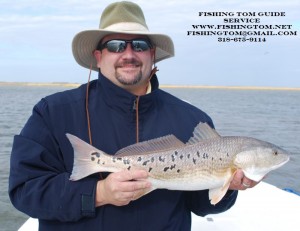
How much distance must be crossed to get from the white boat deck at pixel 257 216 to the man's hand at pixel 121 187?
2529 millimetres

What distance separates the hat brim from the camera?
10.5ft

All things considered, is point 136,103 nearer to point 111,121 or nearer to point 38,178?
point 111,121

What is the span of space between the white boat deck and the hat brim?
2407mm

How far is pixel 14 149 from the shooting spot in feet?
9.18

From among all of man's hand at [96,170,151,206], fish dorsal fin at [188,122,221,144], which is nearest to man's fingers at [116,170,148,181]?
man's hand at [96,170,151,206]

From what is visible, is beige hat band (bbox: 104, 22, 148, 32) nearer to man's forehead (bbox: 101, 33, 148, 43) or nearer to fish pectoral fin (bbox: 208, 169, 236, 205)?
man's forehead (bbox: 101, 33, 148, 43)

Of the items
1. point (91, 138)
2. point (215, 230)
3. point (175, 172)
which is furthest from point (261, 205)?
point (91, 138)

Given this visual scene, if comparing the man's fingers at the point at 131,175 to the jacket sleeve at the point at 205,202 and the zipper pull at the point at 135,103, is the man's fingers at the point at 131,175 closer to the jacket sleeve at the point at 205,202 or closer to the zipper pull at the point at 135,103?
the zipper pull at the point at 135,103

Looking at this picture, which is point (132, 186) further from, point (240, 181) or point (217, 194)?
point (240, 181)

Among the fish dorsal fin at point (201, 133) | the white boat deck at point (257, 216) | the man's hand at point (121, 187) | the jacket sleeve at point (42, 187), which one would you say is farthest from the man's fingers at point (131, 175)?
the white boat deck at point (257, 216)

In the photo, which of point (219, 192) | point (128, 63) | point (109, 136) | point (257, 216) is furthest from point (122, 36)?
point (257, 216)

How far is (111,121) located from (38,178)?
0.69 metres

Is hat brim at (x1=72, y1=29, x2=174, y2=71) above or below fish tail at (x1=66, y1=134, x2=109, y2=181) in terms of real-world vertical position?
above

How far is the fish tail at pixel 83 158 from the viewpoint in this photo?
2754mm
